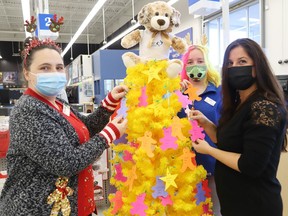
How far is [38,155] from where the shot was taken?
1297 mm

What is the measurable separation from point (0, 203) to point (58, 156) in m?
0.52

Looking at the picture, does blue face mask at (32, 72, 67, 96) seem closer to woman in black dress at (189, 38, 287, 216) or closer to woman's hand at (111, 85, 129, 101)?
woman's hand at (111, 85, 129, 101)

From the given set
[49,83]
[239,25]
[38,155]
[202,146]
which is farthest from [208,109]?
[239,25]

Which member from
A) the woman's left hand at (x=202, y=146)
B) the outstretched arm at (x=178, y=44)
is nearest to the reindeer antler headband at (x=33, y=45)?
the outstretched arm at (x=178, y=44)

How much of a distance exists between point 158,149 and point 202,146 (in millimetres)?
272

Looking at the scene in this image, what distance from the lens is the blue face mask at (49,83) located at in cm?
147

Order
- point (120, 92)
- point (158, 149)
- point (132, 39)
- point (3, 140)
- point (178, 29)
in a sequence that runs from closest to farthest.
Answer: point (158, 149), point (120, 92), point (132, 39), point (3, 140), point (178, 29)

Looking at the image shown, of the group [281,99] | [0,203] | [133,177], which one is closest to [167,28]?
[281,99]

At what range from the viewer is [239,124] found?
1.48m

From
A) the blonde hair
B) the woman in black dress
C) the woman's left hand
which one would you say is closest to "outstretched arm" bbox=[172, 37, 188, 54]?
the blonde hair

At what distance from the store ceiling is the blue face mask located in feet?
26.7

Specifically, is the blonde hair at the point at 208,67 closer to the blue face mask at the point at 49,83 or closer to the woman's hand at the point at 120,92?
the woman's hand at the point at 120,92

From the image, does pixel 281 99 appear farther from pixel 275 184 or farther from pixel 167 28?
pixel 167 28

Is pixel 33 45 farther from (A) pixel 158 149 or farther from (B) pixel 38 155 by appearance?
(A) pixel 158 149
